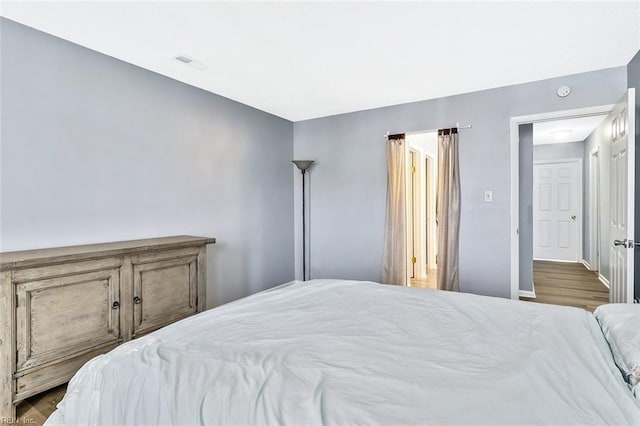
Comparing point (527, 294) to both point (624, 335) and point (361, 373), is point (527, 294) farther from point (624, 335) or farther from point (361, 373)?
point (361, 373)

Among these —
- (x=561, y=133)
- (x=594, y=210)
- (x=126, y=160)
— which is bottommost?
(x=594, y=210)

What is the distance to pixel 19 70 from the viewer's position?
221cm

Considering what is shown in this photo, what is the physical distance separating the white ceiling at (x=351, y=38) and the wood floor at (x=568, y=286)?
2.61 m

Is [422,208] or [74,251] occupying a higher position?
[422,208]

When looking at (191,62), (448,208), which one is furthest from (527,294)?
(191,62)

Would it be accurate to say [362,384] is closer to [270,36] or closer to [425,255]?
[270,36]

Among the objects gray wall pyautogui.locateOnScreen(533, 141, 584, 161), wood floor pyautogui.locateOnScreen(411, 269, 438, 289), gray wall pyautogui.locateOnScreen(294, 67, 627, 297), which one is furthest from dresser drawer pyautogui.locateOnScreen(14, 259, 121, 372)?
gray wall pyautogui.locateOnScreen(533, 141, 584, 161)

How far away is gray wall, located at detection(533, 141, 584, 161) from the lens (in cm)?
658

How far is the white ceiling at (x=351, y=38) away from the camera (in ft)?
6.73

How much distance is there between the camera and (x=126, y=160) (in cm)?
279

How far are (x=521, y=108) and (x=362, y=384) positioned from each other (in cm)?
334

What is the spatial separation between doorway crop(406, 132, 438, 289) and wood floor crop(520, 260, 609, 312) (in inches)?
56.2

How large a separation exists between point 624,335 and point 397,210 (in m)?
2.80

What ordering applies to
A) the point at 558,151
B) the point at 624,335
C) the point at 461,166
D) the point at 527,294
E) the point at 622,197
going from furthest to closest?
the point at 558,151 → the point at 527,294 → the point at 461,166 → the point at 622,197 → the point at 624,335
